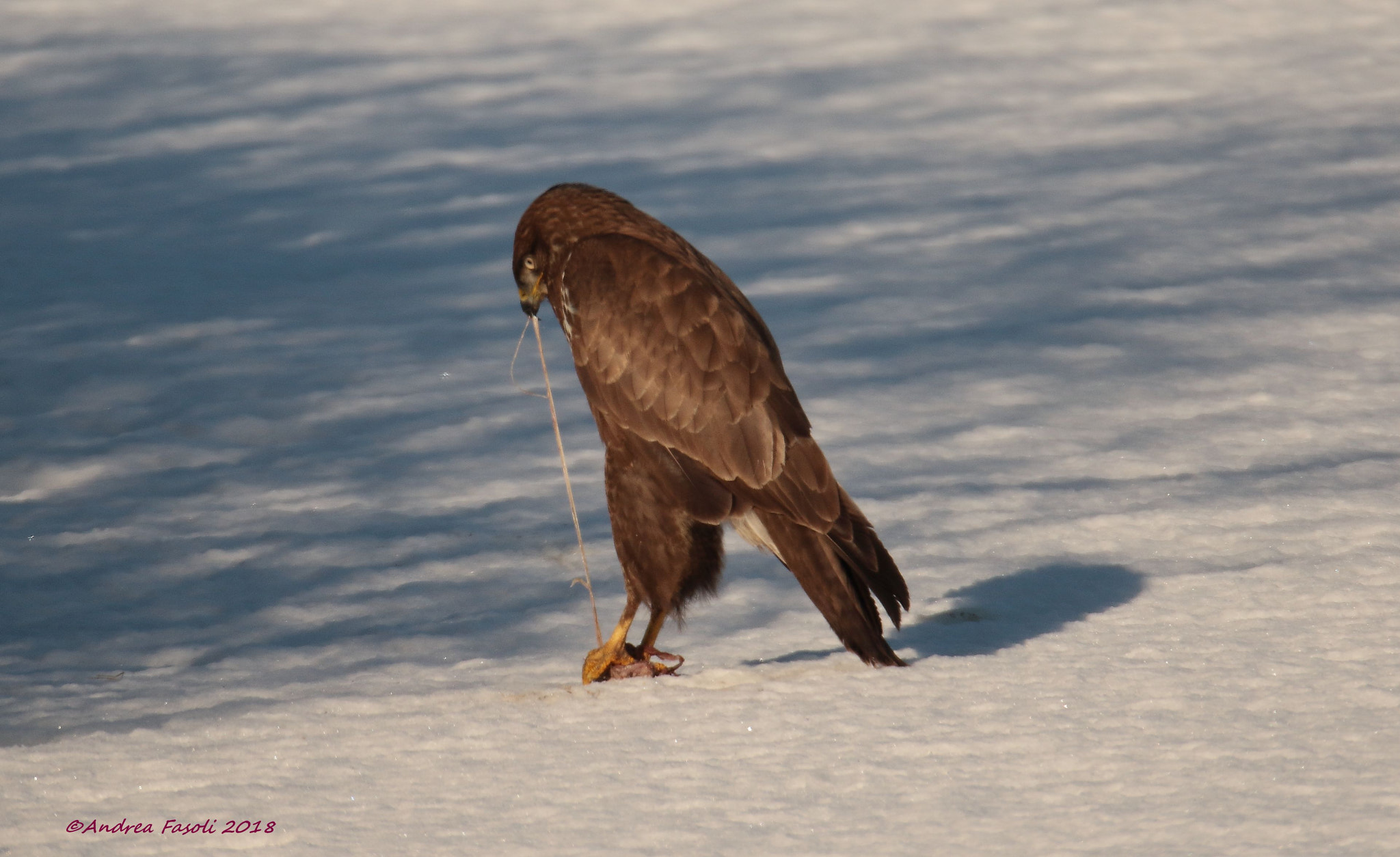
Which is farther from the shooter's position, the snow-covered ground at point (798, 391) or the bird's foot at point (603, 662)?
the bird's foot at point (603, 662)

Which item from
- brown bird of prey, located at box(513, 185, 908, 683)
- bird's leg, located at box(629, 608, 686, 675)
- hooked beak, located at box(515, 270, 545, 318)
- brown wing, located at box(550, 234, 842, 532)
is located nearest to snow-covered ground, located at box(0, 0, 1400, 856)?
bird's leg, located at box(629, 608, 686, 675)

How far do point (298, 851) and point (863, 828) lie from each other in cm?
117

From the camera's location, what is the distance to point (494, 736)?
3.63m

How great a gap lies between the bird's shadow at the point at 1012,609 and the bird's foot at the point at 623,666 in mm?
258

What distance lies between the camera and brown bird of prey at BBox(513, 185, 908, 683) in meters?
3.90

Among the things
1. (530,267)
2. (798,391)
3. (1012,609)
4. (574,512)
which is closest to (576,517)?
(574,512)

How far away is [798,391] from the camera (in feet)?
21.8

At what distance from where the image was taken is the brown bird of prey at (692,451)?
390cm

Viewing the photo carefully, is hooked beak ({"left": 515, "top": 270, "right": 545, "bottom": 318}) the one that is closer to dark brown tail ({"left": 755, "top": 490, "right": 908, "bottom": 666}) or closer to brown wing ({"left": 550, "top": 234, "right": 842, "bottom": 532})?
brown wing ({"left": 550, "top": 234, "right": 842, "bottom": 532})

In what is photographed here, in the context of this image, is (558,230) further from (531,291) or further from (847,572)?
(847,572)

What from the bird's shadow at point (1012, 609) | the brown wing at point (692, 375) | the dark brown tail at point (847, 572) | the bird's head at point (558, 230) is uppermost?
the bird's head at point (558, 230)

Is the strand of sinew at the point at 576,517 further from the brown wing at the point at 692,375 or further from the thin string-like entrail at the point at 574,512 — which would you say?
the brown wing at the point at 692,375

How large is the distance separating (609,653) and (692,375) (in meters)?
0.80

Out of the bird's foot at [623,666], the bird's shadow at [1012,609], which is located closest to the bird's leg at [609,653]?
the bird's foot at [623,666]
